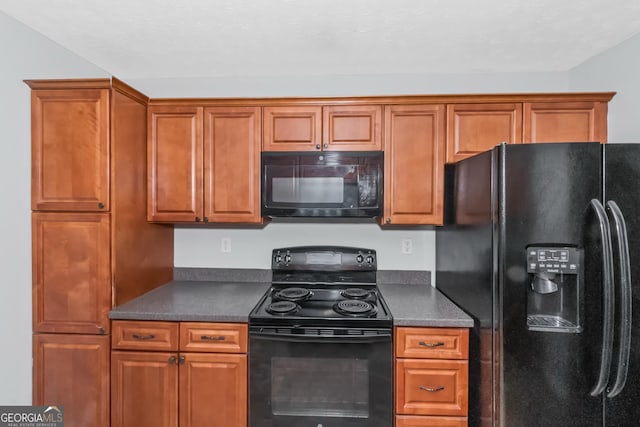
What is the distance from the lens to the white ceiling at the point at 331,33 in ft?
5.30

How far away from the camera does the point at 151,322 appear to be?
1759 millimetres

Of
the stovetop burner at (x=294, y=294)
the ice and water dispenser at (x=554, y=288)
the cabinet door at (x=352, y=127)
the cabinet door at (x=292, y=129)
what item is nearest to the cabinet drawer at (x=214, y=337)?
the stovetop burner at (x=294, y=294)

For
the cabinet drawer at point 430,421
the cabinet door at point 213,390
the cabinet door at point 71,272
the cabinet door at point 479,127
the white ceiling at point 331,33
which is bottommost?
the cabinet drawer at point 430,421

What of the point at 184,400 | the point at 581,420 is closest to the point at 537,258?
the point at 581,420

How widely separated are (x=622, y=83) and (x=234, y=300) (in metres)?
2.82

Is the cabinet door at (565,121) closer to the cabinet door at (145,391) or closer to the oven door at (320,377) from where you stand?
the oven door at (320,377)

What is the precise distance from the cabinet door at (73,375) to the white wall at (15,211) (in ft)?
0.53

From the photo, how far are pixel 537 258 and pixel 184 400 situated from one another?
6.46ft

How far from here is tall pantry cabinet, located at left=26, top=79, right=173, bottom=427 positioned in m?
1.74

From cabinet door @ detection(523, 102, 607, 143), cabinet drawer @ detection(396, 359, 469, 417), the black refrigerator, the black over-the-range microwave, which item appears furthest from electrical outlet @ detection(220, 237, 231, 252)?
cabinet door @ detection(523, 102, 607, 143)

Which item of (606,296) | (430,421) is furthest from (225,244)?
(606,296)

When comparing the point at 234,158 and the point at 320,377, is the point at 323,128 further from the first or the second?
the point at 320,377

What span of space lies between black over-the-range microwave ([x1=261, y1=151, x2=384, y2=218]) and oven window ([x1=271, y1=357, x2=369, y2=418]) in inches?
35.5

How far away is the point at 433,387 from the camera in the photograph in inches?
66.1
